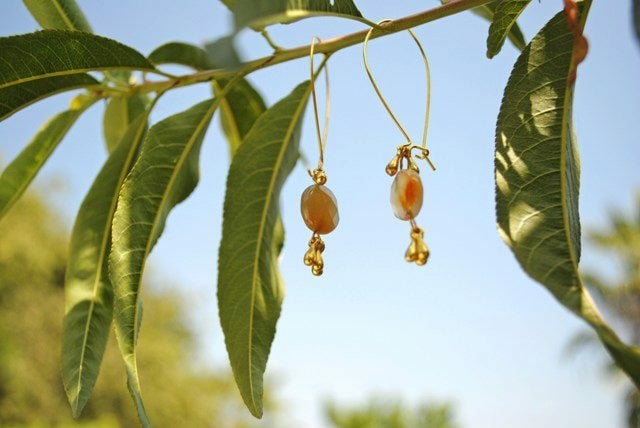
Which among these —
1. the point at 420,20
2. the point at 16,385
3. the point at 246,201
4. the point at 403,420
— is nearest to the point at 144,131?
the point at 246,201

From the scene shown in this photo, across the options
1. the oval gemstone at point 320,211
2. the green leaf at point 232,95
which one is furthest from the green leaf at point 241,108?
the oval gemstone at point 320,211

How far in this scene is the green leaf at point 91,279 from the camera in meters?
1.01

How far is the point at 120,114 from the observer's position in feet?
4.43

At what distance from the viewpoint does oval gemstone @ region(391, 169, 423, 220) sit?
0.86 m

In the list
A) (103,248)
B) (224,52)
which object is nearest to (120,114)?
(103,248)

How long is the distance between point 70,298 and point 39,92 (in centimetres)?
29

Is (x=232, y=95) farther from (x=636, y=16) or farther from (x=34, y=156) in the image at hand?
(x=636, y=16)

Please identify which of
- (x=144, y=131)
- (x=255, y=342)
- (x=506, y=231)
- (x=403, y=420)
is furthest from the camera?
(x=403, y=420)

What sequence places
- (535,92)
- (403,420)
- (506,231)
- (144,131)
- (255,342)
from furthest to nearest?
1. (403,420)
2. (144,131)
3. (255,342)
4. (535,92)
5. (506,231)

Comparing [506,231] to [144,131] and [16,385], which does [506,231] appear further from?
[16,385]

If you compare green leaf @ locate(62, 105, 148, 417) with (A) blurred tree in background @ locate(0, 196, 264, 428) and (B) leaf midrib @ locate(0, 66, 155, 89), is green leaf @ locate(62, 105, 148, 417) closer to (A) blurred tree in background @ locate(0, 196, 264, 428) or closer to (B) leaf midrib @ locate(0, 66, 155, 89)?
(B) leaf midrib @ locate(0, 66, 155, 89)

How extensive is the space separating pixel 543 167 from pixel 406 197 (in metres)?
0.18

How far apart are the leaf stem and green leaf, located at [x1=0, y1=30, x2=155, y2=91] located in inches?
3.7

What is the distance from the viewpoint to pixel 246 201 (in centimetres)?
103
